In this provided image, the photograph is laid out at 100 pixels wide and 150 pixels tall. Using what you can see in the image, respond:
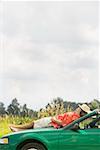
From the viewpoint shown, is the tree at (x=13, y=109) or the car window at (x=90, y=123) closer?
the car window at (x=90, y=123)

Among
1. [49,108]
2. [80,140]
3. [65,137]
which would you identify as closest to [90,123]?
[80,140]

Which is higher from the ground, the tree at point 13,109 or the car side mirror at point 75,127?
the tree at point 13,109

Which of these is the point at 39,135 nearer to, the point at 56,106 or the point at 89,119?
the point at 89,119

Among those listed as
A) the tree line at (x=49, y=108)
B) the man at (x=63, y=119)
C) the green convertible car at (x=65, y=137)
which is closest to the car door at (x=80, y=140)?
the green convertible car at (x=65, y=137)

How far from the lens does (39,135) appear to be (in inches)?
428

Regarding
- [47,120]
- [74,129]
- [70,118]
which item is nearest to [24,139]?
[74,129]

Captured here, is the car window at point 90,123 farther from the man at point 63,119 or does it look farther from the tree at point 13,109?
the tree at point 13,109

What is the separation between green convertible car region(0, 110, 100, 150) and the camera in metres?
10.7

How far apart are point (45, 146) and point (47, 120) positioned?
376 centimetres

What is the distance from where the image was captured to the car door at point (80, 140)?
10.6 m

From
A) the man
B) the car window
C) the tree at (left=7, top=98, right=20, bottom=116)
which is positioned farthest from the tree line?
the car window

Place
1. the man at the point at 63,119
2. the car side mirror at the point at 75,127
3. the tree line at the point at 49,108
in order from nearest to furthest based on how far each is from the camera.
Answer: the car side mirror at the point at 75,127
the man at the point at 63,119
the tree line at the point at 49,108

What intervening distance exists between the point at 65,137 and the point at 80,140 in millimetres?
329

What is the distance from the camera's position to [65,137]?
10750 mm
